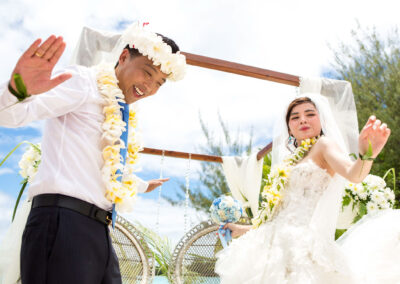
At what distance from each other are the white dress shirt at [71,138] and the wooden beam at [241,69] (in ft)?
7.85

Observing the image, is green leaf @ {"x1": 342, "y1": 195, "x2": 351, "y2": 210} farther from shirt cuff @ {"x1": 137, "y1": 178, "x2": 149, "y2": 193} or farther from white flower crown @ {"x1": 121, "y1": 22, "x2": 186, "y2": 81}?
white flower crown @ {"x1": 121, "y1": 22, "x2": 186, "y2": 81}

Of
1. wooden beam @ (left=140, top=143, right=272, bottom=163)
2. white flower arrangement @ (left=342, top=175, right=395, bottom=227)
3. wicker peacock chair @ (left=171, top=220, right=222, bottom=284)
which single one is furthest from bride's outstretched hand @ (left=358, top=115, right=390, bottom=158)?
wooden beam @ (left=140, top=143, right=272, bottom=163)

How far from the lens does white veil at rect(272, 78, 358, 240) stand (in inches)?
105

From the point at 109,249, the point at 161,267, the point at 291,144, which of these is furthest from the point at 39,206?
the point at 161,267

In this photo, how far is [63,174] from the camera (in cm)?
174

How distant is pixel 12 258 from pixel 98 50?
1.88 metres

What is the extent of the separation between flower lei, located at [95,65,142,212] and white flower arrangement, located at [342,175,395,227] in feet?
10.5

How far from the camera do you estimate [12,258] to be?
2.99 meters

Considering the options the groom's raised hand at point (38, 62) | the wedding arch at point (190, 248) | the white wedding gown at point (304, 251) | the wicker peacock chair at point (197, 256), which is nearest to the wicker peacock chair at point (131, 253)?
the wedding arch at point (190, 248)

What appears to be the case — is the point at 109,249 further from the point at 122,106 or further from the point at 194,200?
the point at 194,200

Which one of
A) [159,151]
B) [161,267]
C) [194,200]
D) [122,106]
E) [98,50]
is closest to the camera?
[122,106]

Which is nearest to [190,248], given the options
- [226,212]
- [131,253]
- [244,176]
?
[131,253]

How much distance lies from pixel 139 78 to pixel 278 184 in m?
1.26

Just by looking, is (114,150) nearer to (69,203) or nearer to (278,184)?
(69,203)
